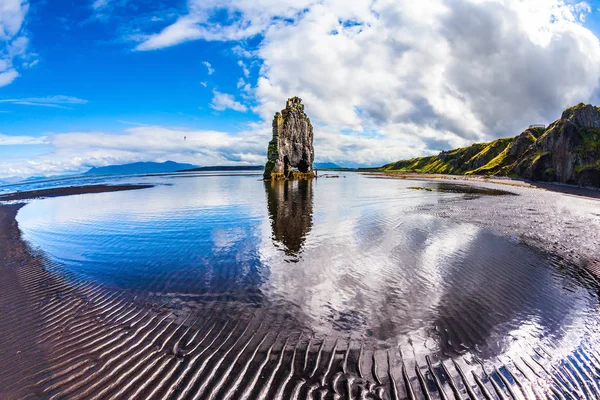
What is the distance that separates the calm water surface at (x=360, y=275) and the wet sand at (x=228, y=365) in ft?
3.30

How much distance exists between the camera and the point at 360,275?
53.2 feet

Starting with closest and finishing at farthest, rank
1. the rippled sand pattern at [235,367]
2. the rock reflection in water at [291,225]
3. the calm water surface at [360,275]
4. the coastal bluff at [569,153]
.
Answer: the rippled sand pattern at [235,367] < the calm water surface at [360,275] < the rock reflection in water at [291,225] < the coastal bluff at [569,153]

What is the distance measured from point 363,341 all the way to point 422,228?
2068 centimetres

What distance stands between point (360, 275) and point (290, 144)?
4217 inches

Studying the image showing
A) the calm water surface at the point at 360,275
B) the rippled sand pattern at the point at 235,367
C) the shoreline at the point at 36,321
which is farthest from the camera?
the calm water surface at the point at 360,275

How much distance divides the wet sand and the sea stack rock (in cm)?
9930

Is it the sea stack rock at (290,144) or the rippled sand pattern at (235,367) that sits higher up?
the sea stack rock at (290,144)

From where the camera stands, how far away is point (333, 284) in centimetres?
1498

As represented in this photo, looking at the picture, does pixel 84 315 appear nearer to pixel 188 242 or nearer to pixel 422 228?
pixel 188 242

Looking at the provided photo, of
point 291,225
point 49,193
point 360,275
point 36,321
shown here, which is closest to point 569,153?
point 291,225

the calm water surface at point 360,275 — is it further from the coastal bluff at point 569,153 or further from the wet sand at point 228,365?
the coastal bluff at point 569,153

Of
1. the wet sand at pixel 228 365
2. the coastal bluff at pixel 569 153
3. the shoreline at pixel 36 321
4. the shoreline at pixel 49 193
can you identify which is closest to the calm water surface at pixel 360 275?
the wet sand at pixel 228 365

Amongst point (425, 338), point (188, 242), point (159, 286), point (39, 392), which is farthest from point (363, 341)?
point (188, 242)

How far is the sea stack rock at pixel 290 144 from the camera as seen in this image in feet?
360
